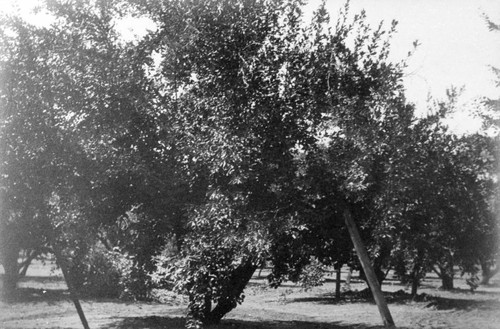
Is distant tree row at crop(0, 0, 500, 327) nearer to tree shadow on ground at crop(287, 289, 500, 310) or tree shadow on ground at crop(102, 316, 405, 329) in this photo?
tree shadow on ground at crop(102, 316, 405, 329)

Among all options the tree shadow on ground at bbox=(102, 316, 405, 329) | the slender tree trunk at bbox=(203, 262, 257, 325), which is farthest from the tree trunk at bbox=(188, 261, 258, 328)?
the tree shadow on ground at bbox=(102, 316, 405, 329)

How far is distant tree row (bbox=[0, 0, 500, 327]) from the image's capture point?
499 inches

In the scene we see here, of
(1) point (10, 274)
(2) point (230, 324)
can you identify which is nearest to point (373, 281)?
(2) point (230, 324)

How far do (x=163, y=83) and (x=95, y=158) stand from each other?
10.0 feet

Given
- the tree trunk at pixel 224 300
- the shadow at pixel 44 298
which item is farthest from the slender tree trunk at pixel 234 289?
the shadow at pixel 44 298

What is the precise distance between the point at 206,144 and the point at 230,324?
8595 mm

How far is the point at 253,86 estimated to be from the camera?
13375 mm

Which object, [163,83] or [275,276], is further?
[275,276]

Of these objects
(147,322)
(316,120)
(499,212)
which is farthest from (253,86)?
(499,212)

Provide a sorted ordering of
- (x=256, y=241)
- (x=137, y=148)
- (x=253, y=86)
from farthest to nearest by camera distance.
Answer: (x=137, y=148), (x=253, y=86), (x=256, y=241)

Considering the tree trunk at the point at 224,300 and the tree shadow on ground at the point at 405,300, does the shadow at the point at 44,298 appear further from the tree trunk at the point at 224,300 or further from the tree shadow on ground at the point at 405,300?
the tree trunk at the point at 224,300

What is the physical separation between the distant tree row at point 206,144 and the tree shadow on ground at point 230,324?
2995 millimetres

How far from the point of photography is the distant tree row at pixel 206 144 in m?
12.7

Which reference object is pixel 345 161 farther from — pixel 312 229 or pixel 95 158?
pixel 95 158
